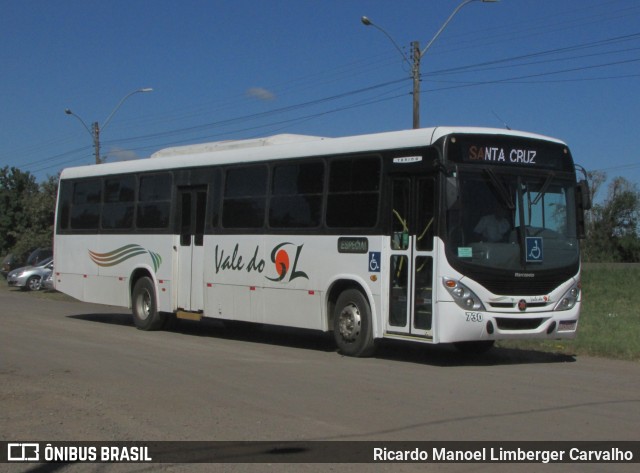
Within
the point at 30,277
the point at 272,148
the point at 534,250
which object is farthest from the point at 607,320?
the point at 30,277

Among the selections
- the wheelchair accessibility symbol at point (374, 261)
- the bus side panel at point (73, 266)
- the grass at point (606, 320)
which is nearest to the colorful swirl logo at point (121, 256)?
the bus side panel at point (73, 266)

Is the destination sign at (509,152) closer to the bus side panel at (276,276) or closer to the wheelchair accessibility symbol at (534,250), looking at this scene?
the wheelchair accessibility symbol at (534,250)

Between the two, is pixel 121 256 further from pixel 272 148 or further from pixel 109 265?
pixel 272 148

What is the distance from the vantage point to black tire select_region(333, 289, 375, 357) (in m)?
13.6

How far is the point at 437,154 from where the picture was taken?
12.6 metres

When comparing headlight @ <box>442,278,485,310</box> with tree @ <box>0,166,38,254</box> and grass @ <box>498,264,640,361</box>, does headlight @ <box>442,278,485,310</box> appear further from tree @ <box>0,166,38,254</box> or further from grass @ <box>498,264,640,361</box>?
tree @ <box>0,166,38,254</box>

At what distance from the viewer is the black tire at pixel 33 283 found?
3647 cm

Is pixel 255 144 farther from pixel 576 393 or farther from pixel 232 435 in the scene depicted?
pixel 232 435

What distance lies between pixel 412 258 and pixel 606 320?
9.44 m

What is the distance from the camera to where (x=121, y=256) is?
63.5 ft

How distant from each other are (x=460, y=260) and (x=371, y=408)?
3.63 meters

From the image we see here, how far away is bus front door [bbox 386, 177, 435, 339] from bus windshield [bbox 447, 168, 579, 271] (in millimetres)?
425

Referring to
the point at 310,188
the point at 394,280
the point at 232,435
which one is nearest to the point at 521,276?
the point at 394,280

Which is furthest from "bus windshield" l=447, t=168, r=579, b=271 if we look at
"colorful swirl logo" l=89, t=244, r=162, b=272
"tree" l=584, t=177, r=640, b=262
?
"tree" l=584, t=177, r=640, b=262
